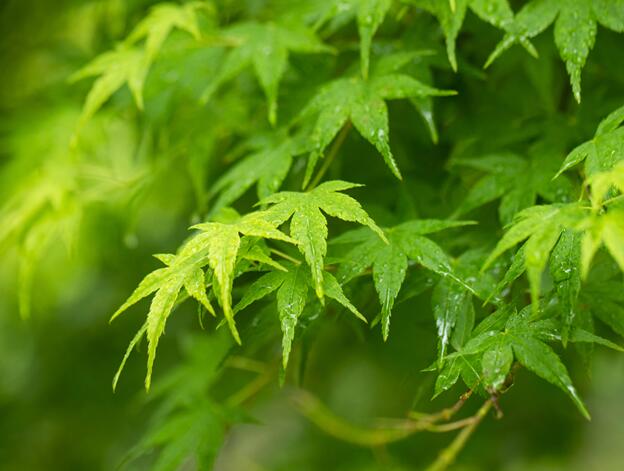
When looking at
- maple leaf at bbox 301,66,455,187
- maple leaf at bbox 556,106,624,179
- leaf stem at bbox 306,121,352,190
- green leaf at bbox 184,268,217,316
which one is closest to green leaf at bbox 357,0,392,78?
maple leaf at bbox 301,66,455,187

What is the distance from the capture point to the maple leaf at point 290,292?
895mm

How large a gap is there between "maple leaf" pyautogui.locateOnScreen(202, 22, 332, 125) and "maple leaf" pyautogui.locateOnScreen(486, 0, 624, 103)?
34cm

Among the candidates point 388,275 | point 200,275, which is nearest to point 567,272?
point 388,275

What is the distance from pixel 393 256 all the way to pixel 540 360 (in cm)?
26

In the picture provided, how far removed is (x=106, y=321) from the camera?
243 cm

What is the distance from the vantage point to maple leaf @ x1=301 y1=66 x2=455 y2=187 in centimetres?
110

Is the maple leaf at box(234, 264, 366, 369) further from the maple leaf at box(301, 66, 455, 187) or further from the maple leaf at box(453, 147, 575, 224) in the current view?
the maple leaf at box(453, 147, 575, 224)

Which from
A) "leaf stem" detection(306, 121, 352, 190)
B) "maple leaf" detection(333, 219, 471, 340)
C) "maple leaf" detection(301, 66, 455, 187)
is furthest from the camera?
"leaf stem" detection(306, 121, 352, 190)

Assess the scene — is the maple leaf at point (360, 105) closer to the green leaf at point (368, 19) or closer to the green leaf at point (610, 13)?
the green leaf at point (368, 19)

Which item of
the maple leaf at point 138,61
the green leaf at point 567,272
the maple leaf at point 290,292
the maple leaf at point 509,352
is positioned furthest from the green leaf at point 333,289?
the maple leaf at point 138,61

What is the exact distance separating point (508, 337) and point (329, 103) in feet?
1.66

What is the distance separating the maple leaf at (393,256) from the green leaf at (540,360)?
17 cm

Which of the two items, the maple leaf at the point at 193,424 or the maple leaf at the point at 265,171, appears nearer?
the maple leaf at the point at 265,171

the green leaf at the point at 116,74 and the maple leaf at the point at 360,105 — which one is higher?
the green leaf at the point at 116,74
